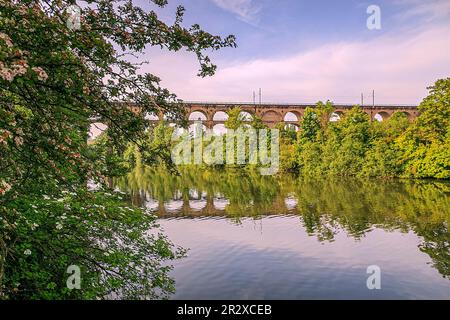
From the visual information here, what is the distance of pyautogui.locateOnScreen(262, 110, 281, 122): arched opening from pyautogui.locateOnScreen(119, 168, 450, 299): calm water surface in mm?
66036

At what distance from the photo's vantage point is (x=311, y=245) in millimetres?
16547

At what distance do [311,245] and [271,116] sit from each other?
81.1 m

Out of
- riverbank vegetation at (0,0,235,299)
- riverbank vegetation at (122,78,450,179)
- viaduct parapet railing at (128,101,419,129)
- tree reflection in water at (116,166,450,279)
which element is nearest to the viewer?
riverbank vegetation at (0,0,235,299)

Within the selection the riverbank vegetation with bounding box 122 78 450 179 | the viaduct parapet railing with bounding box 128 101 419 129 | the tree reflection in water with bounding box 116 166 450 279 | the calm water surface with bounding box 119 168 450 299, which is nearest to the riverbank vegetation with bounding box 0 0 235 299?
the calm water surface with bounding box 119 168 450 299

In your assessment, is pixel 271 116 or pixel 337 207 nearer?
pixel 337 207

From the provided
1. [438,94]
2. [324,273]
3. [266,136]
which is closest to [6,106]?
[324,273]

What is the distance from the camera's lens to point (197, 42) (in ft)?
22.3

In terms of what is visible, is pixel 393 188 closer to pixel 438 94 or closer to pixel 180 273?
pixel 438 94

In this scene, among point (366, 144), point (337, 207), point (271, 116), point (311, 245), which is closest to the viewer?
point (311, 245)

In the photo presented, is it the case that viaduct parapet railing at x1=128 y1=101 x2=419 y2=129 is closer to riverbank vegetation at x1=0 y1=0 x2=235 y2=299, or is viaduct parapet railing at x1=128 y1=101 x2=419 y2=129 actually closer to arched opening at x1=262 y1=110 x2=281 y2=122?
arched opening at x1=262 y1=110 x2=281 y2=122

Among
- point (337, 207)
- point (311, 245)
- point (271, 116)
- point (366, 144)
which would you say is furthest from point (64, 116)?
point (271, 116)

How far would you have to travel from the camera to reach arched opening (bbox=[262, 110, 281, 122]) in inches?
3762

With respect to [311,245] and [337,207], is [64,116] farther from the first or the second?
[337,207]

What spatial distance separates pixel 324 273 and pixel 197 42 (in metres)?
9.56
